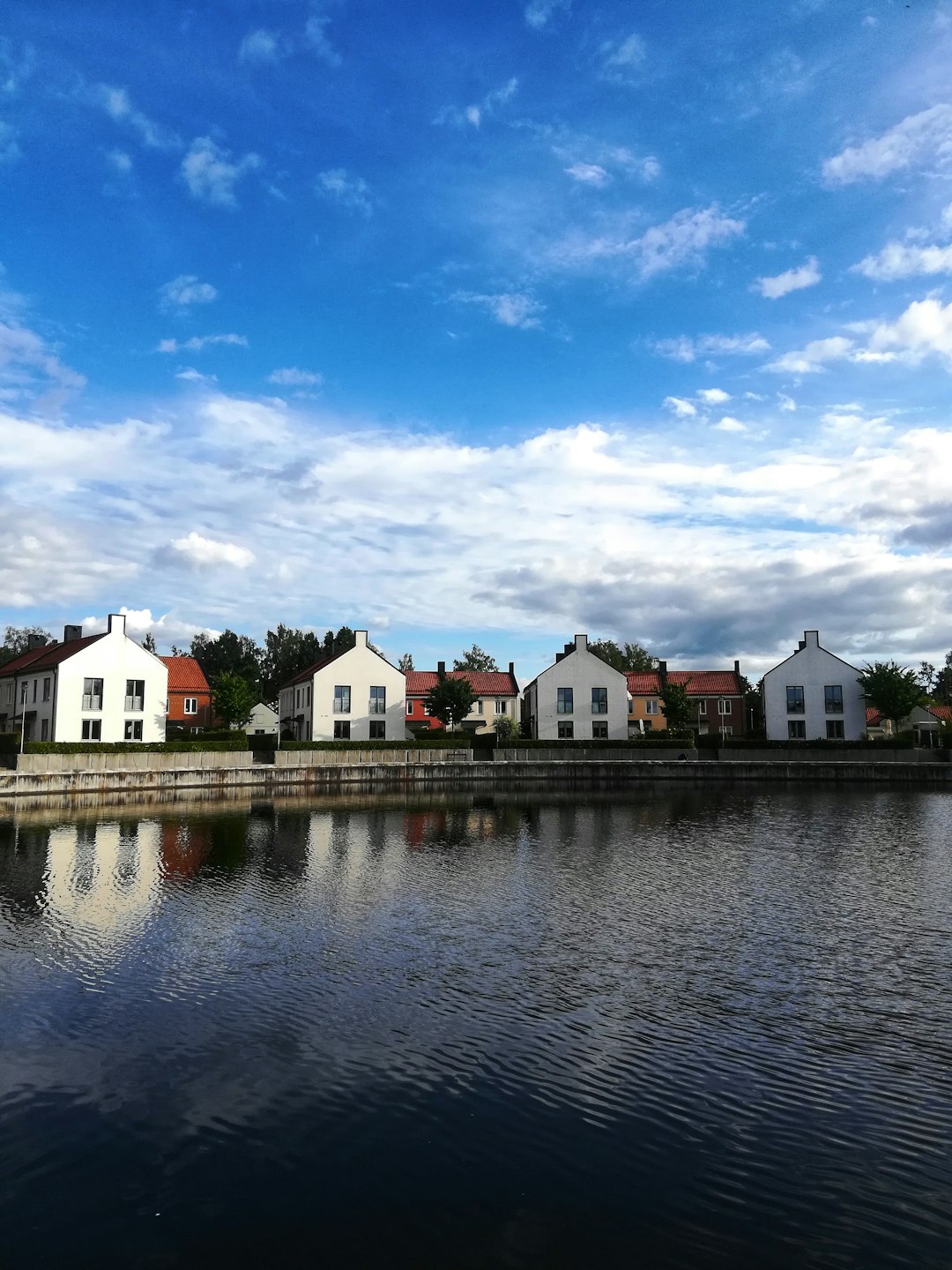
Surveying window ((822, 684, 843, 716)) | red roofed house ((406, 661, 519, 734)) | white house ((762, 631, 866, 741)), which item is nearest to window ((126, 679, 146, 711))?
red roofed house ((406, 661, 519, 734))

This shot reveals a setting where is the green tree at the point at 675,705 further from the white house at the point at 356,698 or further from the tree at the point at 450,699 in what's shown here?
the white house at the point at 356,698

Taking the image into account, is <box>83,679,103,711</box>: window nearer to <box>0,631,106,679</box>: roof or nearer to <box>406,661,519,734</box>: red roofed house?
<box>0,631,106,679</box>: roof

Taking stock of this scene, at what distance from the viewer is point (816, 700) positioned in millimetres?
72000

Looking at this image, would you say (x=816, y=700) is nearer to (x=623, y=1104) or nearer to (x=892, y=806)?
(x=892, y=806)

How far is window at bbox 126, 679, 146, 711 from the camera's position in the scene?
63.3 m

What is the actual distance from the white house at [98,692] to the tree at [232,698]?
255 inches

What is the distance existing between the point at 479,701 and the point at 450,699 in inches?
568

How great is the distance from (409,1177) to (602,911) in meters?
11.9

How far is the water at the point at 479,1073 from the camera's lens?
790cm

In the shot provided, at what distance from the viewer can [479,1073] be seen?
1111cm

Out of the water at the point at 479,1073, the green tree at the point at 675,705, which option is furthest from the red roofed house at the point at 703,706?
the water at the point at 479,1073

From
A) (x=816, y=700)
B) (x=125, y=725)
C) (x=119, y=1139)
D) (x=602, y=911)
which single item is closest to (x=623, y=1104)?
(x=119, y=1139)

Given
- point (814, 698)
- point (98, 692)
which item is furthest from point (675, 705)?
point (98, 692)

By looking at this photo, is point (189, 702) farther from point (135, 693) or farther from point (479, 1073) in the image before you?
point (479, 1073)
